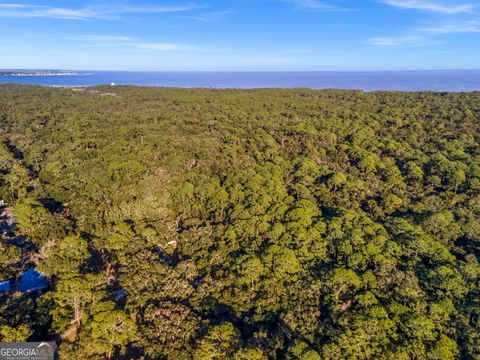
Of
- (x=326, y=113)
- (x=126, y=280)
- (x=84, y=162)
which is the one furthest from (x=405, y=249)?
(x=326, y=113)

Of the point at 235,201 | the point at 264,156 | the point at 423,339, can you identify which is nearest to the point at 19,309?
the point at 235,201

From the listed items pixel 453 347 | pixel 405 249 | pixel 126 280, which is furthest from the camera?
pixel 405 249

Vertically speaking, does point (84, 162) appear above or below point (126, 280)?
above

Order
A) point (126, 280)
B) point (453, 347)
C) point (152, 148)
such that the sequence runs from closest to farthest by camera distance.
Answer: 1. point (453, 347)
2. point (126, 280)
3. point (152, 148)

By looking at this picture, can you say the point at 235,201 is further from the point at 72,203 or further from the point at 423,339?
the point at 423,339

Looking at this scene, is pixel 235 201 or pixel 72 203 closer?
pixel 72 203

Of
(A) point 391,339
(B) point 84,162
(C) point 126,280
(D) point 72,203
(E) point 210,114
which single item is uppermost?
(E) point 210,114

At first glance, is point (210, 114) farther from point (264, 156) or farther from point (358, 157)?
point (358, 157)
